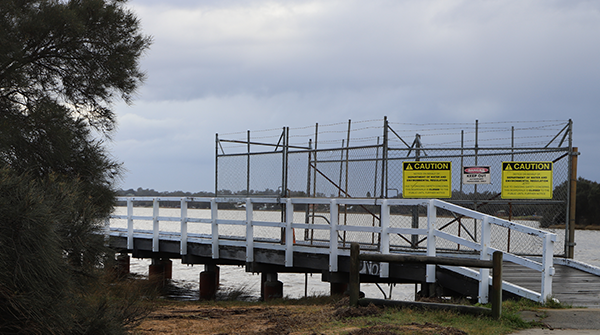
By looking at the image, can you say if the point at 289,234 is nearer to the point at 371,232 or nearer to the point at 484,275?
the point at 371,232

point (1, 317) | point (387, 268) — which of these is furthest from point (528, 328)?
point (1, 317)

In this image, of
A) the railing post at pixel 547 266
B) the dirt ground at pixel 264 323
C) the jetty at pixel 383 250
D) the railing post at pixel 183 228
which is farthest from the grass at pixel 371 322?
the railing post at pixel 183 228

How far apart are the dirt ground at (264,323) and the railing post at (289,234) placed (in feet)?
10.2

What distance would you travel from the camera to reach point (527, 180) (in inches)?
539

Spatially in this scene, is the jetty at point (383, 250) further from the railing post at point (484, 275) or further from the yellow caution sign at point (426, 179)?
the yellow caution sign at point (426, 179)

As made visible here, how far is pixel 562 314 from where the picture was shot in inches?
305

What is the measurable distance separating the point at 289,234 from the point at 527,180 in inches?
225

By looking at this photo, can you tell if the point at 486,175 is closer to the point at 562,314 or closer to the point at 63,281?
the point at 562,314

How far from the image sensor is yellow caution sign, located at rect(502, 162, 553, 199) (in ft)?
44.5

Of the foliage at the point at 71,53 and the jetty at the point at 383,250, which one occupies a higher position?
the foliage at the point at 71,53

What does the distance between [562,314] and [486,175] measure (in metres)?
6.55

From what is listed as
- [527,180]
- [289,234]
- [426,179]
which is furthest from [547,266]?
[289,234]

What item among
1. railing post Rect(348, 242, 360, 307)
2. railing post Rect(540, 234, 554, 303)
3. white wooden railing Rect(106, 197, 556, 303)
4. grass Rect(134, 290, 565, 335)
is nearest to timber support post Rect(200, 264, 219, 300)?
white wooden railing Rect(106, 197, 556, 303)

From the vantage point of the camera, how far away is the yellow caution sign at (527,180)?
535 inches
